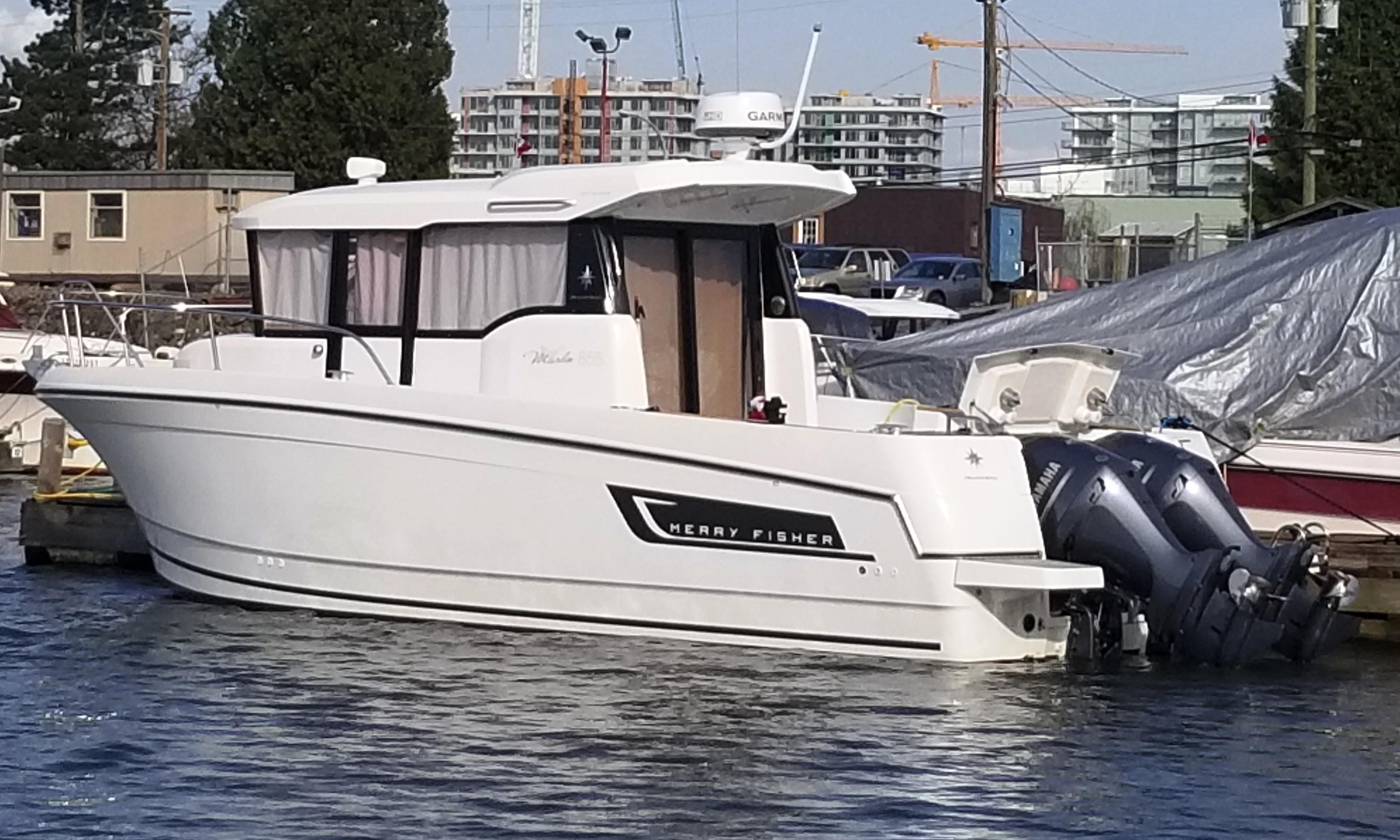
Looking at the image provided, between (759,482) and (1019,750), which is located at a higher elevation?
(759,482)

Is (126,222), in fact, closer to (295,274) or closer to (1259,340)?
(295,274)

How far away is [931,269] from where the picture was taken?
4450 centimetres

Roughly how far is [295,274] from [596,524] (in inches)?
125

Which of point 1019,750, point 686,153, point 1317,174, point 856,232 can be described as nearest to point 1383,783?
point 1019,750

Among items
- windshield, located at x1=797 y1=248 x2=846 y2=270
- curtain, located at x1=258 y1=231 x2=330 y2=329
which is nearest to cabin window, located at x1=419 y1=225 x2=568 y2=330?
curtain, located at x1=258 y1=231 x2=330 y2=329

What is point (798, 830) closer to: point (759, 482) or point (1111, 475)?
point (759, 482)

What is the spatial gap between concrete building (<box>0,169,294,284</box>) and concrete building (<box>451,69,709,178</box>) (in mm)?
4966

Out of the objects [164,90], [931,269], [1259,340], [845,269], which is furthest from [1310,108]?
[164,90]

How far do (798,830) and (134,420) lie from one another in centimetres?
666

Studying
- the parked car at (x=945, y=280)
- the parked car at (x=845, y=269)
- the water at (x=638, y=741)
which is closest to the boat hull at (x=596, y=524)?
the water at (x=638, y=741)

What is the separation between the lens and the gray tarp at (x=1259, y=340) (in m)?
17.3

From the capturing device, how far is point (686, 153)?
16.2 metres

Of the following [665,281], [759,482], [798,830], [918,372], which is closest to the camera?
[798,830]

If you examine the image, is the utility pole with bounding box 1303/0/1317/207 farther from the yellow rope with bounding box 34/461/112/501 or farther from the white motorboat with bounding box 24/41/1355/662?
the white motorboat with bounding box 24/41/1355/662
